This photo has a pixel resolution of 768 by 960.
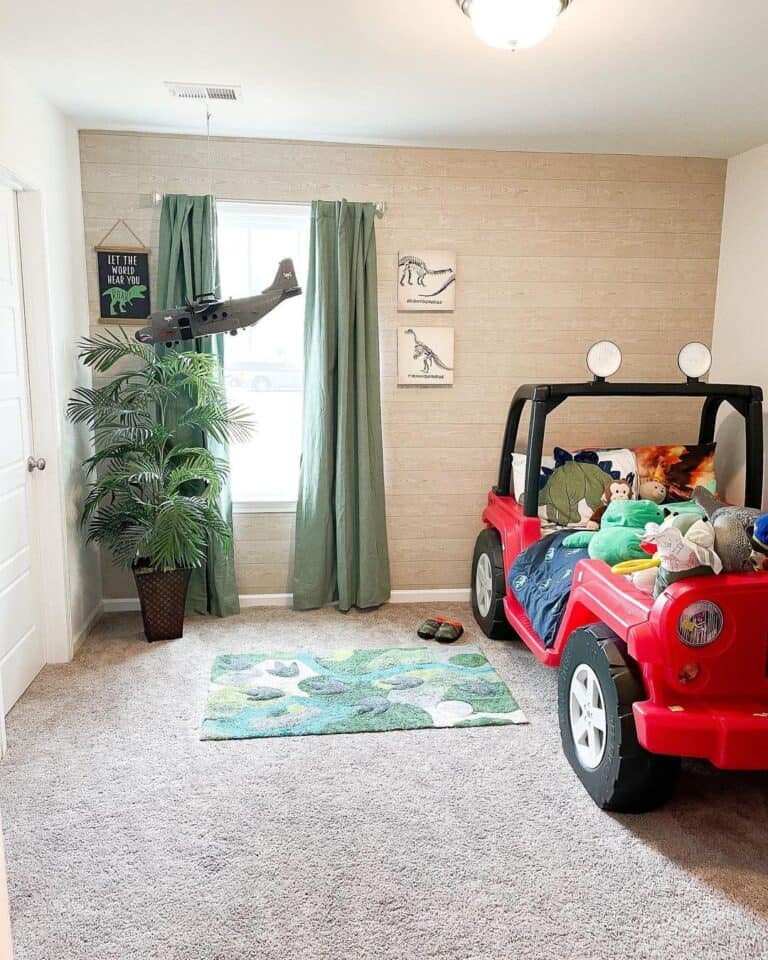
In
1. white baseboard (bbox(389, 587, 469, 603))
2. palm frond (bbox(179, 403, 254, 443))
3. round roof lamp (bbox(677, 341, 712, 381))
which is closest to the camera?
round roof lamp (bbox(677, 341, 712, 381))

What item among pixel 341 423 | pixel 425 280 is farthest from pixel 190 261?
pixel 425 280

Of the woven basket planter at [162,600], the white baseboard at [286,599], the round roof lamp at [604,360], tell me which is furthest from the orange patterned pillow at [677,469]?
the woven basket planter at [162,600]

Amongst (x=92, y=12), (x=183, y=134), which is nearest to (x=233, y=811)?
(x=92, y=12)

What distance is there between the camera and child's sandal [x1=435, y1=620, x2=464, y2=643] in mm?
3547

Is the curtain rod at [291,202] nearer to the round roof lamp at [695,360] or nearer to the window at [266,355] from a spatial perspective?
the window at [266,355]

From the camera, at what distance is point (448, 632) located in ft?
11.7

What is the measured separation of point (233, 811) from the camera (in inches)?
87.7

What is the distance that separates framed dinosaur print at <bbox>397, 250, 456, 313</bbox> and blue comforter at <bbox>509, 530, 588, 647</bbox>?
4.82 ft

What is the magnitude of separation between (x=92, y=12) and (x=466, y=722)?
2.75 m

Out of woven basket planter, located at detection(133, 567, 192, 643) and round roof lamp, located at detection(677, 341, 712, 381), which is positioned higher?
round roof lamp, located at detection(677, 341, 712, 381)

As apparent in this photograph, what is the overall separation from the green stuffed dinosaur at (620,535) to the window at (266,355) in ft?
5.71

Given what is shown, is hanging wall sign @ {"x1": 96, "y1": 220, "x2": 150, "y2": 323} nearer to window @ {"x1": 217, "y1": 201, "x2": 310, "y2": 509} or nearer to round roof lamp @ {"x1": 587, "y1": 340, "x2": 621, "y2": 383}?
window @ {"x1": 217, "y1": 201, "x2": 310, "y2": 509}

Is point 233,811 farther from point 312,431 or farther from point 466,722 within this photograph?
point 312,431

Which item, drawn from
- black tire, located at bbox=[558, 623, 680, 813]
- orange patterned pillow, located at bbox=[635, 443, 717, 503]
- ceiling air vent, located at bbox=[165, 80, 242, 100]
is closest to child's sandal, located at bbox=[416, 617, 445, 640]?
orange patterned pillow, located at bbox=[635, 443, 717, 503]
